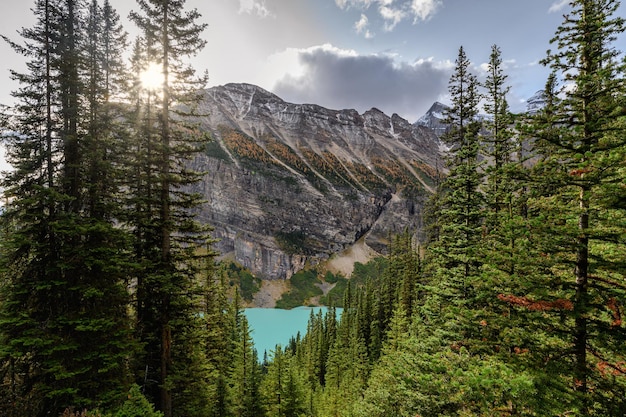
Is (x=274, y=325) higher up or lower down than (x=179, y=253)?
lower down

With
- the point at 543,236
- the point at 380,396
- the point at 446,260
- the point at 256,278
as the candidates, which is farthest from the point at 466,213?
the point at 256,278

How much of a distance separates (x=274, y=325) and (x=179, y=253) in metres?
129

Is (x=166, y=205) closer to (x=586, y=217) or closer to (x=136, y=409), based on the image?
(x=136, y=409)

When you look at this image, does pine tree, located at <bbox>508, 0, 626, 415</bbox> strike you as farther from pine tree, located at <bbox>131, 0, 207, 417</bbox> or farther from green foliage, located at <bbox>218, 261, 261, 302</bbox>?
green foliage, located at <bbox>218, 261, 261, 302</bbox>

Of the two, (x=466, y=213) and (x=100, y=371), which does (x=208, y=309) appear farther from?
(x=466, y=213)

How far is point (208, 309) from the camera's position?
26.9m

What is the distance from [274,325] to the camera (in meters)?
132

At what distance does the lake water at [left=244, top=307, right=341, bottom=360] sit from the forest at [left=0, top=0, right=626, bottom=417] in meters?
85.2

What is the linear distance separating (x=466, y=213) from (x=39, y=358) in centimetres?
1804

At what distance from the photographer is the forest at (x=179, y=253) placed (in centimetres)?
633

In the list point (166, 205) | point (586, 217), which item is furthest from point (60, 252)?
point (586, 217)

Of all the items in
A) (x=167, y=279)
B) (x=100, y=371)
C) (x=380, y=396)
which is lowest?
(x=380, y=396)

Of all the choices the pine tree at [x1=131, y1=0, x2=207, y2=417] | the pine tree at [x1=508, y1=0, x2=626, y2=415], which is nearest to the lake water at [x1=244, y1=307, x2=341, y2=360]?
the pine tree at [x1=131, y1=0, x2=207, y2=417]

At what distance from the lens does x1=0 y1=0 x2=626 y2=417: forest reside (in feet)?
20.8
